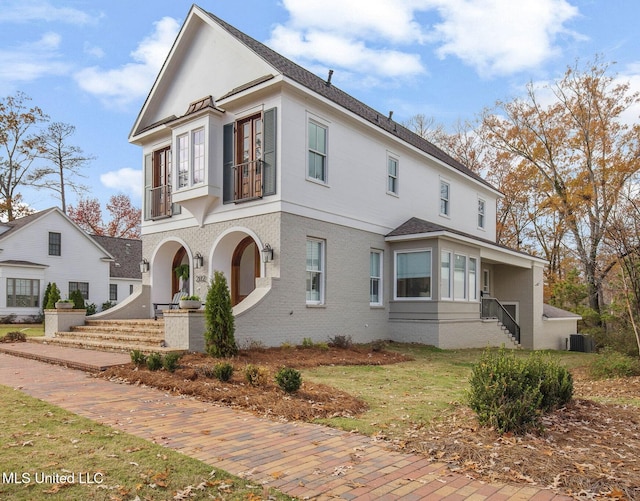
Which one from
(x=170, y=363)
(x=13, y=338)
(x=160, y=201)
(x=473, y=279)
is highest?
(x=160, y=201)

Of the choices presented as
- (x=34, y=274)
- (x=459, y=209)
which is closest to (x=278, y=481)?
(x=459, y=209)

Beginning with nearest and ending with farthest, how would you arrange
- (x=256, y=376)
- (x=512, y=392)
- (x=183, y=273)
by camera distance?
1. (x=512, y=392)
2. (x=256, y=376)
3. (x=183, y=273)

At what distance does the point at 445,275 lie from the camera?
667 inches

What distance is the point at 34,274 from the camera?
32.3 meters

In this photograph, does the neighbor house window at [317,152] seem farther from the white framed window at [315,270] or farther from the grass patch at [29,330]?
the grass patch at [29,330]

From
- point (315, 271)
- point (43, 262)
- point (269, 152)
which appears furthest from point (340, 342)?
point (43, 262)

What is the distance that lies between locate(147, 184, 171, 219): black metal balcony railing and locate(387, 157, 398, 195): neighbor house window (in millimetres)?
7520

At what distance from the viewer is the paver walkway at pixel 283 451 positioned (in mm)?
4004

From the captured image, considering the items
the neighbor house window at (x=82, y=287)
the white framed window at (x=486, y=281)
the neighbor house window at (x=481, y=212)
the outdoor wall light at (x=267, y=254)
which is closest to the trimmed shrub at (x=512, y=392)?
the outdoor wall light at (x=267, y=254)

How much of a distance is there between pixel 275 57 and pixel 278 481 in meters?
13.9

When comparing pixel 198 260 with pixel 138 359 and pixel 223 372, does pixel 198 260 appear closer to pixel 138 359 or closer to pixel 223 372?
pixel 138 359

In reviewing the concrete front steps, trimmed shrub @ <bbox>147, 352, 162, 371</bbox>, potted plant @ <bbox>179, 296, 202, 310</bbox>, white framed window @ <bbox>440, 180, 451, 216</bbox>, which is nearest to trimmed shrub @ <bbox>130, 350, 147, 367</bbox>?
trimmed shrub @ <bbox>147, 352, 162, 371</bbox>

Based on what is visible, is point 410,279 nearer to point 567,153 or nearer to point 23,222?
point 567,153

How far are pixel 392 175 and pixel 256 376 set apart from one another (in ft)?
39.0
